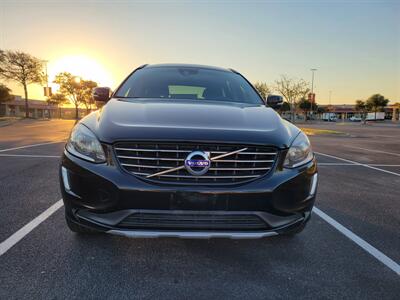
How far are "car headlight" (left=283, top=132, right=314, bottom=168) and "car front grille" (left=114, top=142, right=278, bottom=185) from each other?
0.87 feet

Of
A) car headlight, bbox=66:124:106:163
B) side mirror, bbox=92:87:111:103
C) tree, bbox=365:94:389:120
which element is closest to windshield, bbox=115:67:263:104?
side mirror, bbox=92:87:111:103

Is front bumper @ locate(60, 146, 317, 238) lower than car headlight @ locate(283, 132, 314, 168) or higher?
lower

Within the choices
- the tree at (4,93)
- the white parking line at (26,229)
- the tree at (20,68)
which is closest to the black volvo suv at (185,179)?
the white parking line at (26,229)

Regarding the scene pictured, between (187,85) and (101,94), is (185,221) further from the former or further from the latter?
(101,94)

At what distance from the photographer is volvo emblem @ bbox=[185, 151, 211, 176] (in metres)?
2.17

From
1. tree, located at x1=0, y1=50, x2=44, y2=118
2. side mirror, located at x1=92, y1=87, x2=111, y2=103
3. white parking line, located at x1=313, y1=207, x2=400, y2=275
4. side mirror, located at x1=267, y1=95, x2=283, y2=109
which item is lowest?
white parking line, located at x1=313, y1=207, x2=400, y2=275

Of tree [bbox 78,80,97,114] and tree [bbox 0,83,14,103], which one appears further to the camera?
tree [bbox 78,80,97,114]

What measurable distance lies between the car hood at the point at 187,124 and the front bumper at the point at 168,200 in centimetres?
22

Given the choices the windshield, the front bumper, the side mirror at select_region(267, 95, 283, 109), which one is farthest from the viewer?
the side mirror at select_region(267, 95, 283, 109)

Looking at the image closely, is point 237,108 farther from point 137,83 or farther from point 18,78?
point 18,78

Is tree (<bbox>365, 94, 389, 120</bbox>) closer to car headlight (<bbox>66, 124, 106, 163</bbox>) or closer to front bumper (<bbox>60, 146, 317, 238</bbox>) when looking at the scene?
front bumper (<bbox>60, 146, 317, 238</bbox>)

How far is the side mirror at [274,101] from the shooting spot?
397cm

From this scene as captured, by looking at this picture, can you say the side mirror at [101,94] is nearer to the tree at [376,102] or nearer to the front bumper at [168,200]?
the front bumper at [168,200]

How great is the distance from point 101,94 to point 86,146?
1.50m
